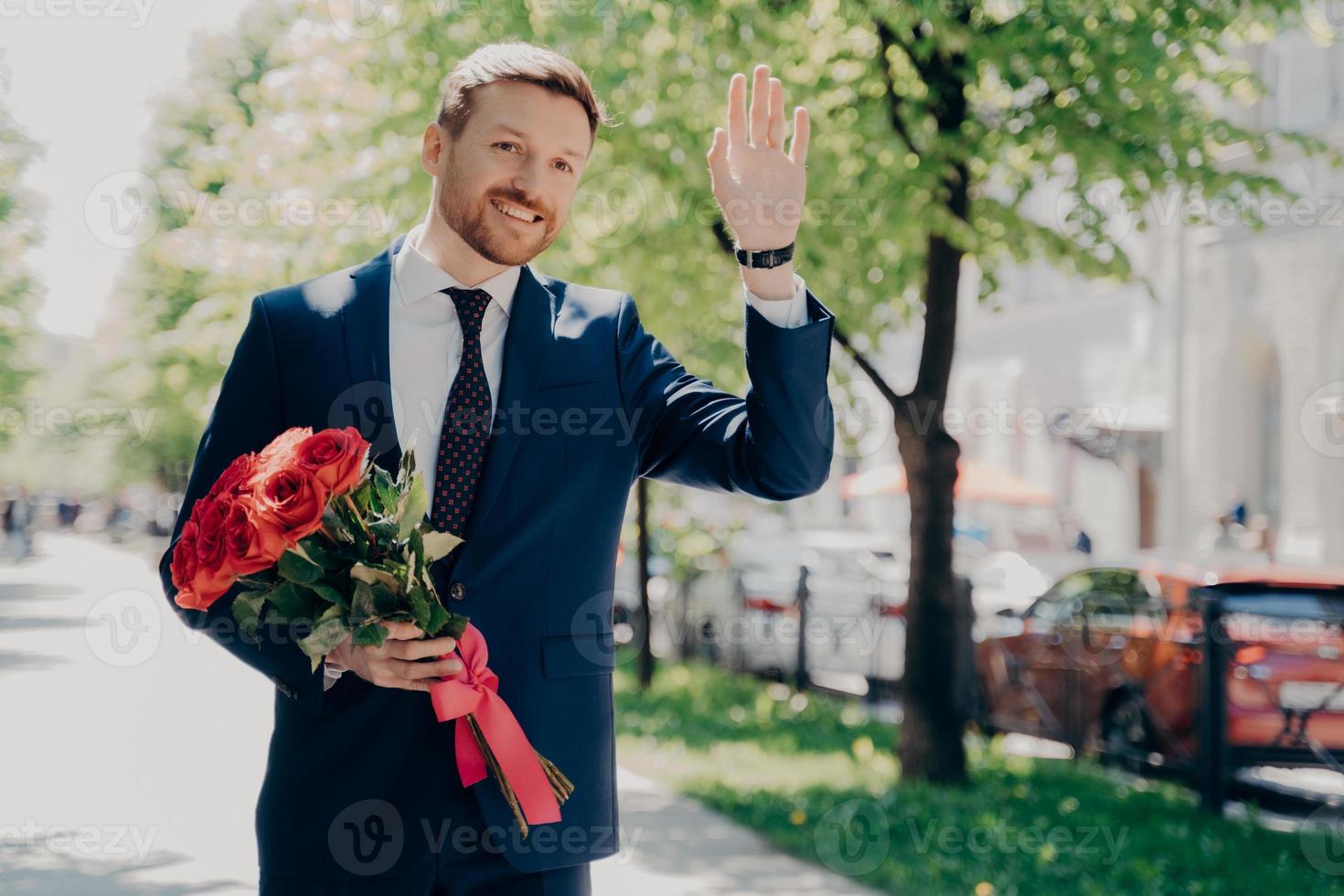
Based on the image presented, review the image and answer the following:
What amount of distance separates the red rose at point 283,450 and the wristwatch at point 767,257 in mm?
738

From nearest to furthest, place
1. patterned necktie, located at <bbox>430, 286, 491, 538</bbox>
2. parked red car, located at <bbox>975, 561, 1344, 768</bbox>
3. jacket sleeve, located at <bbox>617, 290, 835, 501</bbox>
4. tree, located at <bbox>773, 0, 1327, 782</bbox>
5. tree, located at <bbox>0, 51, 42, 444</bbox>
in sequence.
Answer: jacket sleeve, located at <bbox>617, 290, 835, 501</bbox>
patterned necktie, located at <bbox>430, 286, 491, 538</bbox>
tree, located at <bbox>773, 0, 1327, 782</bbox>
parked red car, located at <bbox>975, 561, 1344, 768</bbox>
tree, located at <bbox>0, 51, 42, 444</bbox>

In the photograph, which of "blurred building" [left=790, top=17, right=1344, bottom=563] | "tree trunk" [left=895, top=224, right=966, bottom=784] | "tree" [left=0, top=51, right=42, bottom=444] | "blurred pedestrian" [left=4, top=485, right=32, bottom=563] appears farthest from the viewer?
"blurred pedestrian" [left=4, top=485, right=32, bottom=563]

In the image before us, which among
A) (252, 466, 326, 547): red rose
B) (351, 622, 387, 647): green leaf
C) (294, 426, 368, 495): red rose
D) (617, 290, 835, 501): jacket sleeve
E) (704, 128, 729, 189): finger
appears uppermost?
(704, 128, 729, 189): finger

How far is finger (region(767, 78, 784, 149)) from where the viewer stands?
2.49 m

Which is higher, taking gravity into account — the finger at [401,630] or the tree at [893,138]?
the tree at [893,138]

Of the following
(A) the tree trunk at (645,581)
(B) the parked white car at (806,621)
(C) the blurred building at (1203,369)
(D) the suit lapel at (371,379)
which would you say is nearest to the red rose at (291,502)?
(D) the suit lapel at (371,379)

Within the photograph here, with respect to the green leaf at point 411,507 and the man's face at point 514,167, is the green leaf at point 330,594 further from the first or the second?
the man's face at point 514,167

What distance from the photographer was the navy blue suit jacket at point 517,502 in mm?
2377

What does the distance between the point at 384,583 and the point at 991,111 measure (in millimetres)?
8090

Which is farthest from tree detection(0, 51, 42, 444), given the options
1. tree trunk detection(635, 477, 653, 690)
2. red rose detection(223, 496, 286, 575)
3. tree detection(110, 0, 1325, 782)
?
red rose detection(223, 496, 286, 575)

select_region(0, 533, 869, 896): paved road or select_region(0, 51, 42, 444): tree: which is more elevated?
select_region(0, 51, 42, 444): tree

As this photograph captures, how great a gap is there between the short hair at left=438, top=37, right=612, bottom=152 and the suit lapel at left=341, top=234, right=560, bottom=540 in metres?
0.31

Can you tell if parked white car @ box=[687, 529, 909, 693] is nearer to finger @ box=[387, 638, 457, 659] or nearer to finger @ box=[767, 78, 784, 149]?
finger @ box=[767, 78, 784, 149]

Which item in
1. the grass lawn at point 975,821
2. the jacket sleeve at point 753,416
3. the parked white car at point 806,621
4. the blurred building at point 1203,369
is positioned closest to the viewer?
the jacket sleeve at point 753,416
